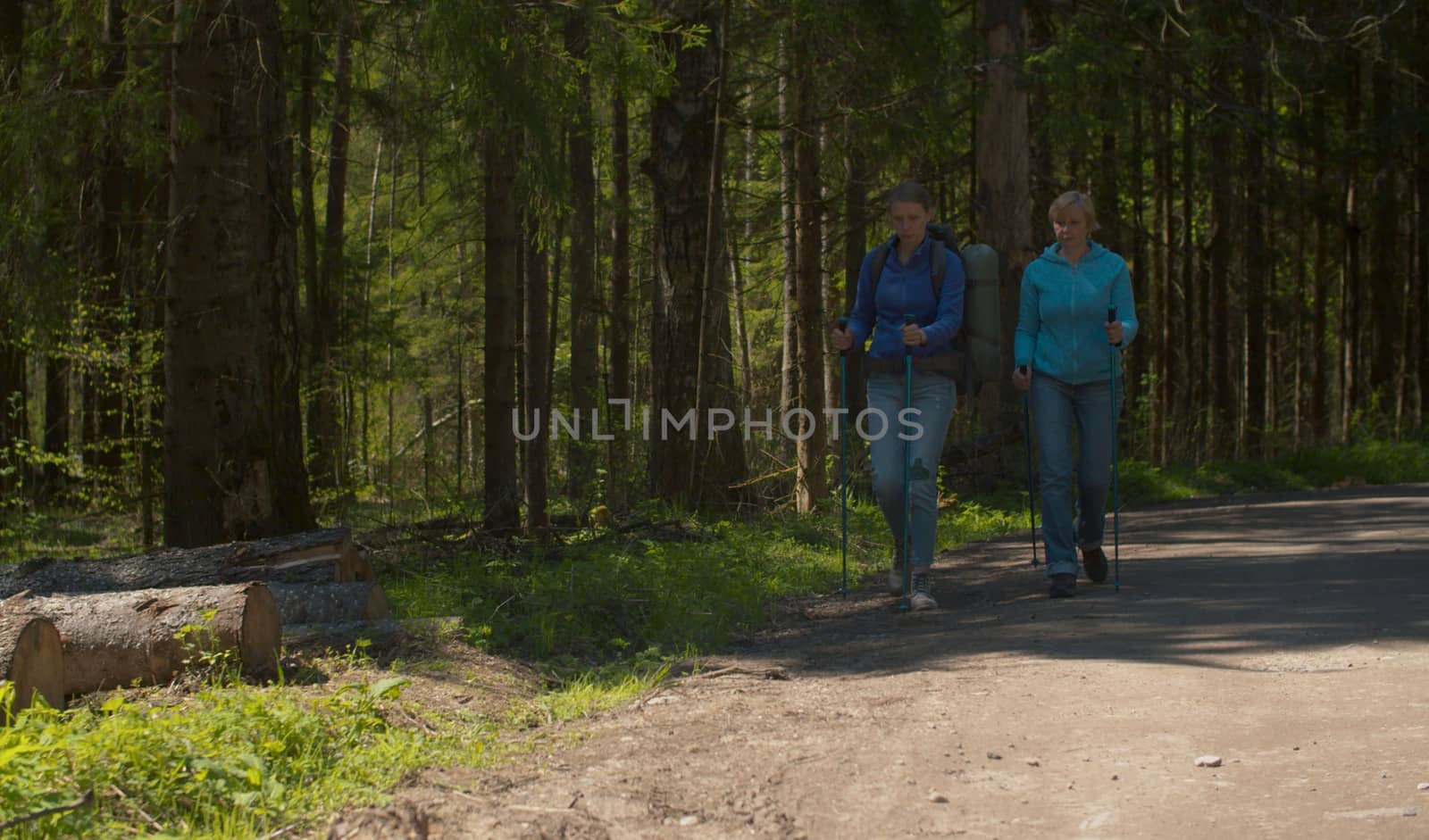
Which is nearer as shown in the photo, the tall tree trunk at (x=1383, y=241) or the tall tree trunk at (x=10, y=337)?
the tall tree trunk at (x=10, y=337)

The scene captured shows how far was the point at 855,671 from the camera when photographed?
643 cm

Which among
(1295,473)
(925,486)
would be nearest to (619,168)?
(1295,473)

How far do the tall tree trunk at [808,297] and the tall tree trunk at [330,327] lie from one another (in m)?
5.81

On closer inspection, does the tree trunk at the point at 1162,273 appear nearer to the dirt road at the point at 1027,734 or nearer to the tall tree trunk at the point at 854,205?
the tall tree trunk at the point at 854,205

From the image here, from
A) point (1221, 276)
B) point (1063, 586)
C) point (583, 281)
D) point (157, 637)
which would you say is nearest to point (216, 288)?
point (157, 637)

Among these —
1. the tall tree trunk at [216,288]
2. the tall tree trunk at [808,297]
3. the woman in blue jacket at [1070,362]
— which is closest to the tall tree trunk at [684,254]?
the tall tree trunk at [808,297]

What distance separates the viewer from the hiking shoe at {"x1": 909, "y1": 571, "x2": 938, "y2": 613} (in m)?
8.15

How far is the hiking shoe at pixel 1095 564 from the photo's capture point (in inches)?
336

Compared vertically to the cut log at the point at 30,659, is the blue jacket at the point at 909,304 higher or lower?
higher

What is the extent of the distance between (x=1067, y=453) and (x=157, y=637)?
505 cm

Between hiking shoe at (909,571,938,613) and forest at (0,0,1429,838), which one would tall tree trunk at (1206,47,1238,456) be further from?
hiking shoe at (909,571,938,613)

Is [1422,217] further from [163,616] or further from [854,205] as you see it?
[163,616]

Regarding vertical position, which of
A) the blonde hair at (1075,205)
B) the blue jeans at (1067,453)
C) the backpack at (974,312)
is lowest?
the blue jeans at (1067,453)

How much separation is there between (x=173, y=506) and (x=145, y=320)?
6.68 meters
